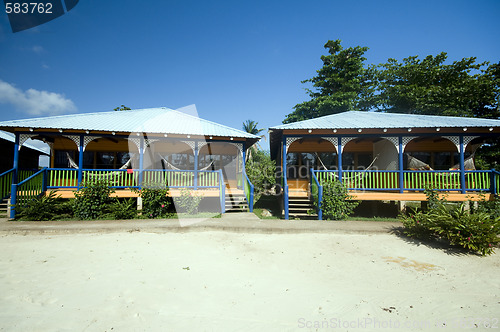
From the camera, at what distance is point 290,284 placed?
456 cm

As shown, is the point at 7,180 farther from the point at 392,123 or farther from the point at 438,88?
the point at 438,88

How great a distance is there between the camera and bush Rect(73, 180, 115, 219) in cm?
924

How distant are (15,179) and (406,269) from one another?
15.3 metres

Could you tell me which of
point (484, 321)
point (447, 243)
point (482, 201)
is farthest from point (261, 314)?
point (482, 201)

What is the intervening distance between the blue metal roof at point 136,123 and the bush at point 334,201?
16.5 feet

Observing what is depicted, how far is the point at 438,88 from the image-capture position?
2339cm

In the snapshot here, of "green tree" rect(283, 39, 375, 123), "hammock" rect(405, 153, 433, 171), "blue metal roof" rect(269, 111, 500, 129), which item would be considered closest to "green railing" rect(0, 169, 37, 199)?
"blue metal roof" rect(269, 111, 500, 129)

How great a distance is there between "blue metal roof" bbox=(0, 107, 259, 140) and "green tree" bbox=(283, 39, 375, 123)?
17.7m

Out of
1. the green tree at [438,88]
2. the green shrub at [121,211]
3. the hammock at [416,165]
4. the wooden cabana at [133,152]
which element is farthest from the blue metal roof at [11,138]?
the green tree at [438,88]

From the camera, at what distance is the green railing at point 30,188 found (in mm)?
9250

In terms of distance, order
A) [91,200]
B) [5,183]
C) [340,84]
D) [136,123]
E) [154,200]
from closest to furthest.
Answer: [91,200]
[154,200]
[5,183]
[136,123]
[340,84]

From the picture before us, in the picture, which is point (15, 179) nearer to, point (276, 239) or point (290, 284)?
point (276, 239)

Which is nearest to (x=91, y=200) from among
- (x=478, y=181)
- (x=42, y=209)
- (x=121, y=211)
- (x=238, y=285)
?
(x=121, y=211)

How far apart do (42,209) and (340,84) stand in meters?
30.0
